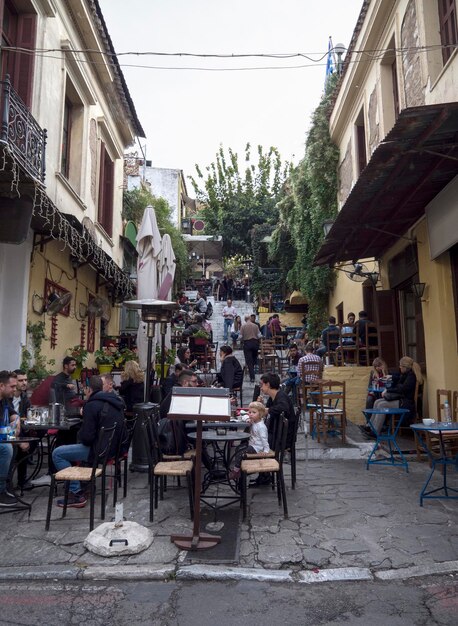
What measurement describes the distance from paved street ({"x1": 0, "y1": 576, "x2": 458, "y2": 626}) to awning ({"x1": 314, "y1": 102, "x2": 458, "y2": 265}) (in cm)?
465

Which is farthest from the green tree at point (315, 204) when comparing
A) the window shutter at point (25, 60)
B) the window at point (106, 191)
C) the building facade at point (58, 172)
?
the window shutter at point (25, 60)

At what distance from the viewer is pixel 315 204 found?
617 inches

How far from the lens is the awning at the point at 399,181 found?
5.62 metres

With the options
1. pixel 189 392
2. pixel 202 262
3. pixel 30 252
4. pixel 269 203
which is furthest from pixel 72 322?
pixel 202 262

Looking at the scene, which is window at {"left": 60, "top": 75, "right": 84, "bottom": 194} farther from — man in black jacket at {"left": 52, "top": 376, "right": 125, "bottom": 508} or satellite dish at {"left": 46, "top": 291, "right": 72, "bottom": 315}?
man in black jacket at {"left": 52, "top": 376, "right": 125, "bottom": 508}

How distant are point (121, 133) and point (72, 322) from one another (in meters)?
7.41

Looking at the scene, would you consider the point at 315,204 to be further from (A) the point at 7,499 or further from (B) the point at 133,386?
(A) the point at 7,499

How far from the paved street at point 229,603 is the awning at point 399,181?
183 inches

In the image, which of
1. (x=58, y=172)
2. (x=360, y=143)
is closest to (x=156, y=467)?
(x=58, y=172)

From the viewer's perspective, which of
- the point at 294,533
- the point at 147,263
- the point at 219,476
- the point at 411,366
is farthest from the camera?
the point at 147,263

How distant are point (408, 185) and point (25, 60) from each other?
6982 mm

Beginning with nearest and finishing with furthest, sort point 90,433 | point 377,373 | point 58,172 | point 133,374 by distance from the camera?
point 90,433 < point 133,374 < point 377,373 < point 58,172

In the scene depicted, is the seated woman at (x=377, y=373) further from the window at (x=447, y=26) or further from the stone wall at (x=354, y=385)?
the window at (x=447, y=26)

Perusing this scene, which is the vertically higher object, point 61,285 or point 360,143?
point 360,143
